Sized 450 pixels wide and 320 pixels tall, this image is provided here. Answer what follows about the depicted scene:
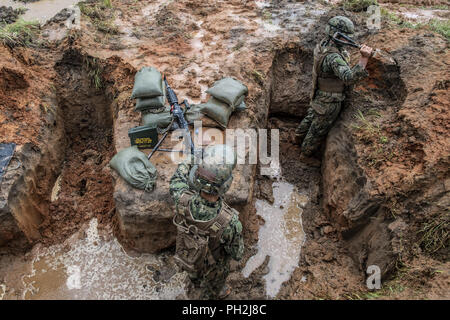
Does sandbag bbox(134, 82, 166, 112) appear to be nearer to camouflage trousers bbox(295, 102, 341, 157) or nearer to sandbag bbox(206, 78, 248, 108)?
sandbag bbox(206, 78, 248, 108)

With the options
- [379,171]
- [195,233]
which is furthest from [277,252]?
[195,233]

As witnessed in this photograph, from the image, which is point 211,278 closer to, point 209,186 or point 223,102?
point 209,186

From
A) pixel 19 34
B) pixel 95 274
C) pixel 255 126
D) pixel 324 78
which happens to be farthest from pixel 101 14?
pixel 95 274

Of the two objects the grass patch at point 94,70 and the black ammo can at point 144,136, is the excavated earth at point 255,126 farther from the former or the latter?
the black ammo can at point 144,136

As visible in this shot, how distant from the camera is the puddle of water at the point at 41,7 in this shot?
7467mm

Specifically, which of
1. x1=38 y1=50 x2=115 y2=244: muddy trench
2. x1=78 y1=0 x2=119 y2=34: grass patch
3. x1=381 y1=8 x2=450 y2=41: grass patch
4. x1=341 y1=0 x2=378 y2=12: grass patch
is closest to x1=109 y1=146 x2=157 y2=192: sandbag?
x1=38 y1=50 x2=115 y2=244: muddy trench

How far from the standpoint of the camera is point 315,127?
4.76m

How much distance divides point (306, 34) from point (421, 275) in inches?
173

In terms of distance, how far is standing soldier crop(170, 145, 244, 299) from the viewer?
256 cm

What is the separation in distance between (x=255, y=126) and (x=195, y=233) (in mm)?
2322

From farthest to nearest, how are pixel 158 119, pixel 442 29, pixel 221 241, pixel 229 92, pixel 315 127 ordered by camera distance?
1. pixel 442 29
2. pixel 315 127
3. pixel 229 92
4. pixel 158 119
5. pixel 221 241

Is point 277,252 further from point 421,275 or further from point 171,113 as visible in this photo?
point 171,113

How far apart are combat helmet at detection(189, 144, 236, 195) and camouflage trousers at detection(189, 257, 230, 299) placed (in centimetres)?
91

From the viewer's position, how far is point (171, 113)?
4.28 metres
